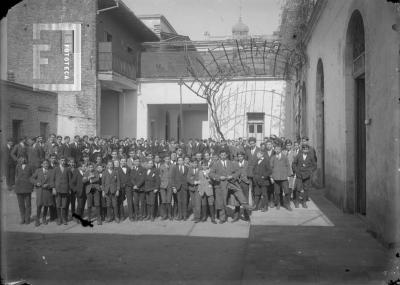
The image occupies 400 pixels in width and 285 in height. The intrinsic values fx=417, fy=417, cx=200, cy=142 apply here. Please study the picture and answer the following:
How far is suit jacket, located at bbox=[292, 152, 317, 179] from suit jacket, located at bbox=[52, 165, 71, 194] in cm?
589

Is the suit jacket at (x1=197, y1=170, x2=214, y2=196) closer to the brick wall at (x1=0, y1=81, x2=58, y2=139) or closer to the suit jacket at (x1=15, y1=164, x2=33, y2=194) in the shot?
the suit jacket at (x1=15, y1=164, x2=33, y2=194)

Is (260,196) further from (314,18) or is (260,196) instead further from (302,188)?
(314,18)

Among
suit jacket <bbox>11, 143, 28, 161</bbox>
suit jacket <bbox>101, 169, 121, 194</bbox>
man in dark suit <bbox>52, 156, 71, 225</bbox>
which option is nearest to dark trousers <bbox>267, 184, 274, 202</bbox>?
suit jacket <bbox>101, 169, 121, 194</bbox>

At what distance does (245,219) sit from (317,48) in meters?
6.79

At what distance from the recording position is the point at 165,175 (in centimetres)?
1041

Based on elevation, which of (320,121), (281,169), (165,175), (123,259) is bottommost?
(123,259)

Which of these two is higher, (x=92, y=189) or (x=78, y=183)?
(x=78, y=183)

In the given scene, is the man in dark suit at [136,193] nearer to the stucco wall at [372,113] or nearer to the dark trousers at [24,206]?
the dark trousers at [24,206]

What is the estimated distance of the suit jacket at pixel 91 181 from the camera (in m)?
10.1

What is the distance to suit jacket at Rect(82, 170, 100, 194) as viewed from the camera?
10125 millimetres

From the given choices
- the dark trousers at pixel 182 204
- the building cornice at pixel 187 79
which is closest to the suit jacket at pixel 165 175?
the dark trousers at pixel 182 204

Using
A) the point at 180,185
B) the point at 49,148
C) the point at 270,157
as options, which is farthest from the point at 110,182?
the point at 49,148

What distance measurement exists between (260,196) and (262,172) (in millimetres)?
755

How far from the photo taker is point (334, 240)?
720cm
